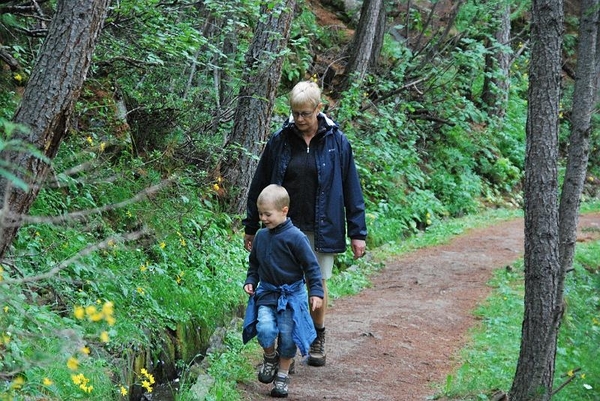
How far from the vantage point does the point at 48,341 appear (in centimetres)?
517

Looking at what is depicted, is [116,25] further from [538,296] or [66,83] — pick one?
[538,296]

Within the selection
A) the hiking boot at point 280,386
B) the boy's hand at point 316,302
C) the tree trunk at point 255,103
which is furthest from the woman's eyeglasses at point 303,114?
the tree trunk at point 255,103

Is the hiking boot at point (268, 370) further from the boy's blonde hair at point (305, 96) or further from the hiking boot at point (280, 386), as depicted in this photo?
the boy's blonde hair at point (305, 96)

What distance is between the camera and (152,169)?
28.8 feet

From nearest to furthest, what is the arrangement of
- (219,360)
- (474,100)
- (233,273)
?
(219,360) → (233,273) → (474,100)

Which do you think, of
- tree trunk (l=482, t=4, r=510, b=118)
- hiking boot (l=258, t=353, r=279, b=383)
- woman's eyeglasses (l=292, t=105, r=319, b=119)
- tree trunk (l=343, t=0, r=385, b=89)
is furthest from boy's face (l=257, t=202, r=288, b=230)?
tree trunk (l=482, t=4, r=510, b=118)

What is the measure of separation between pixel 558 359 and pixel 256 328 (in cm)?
405

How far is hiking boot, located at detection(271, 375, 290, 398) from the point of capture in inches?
222

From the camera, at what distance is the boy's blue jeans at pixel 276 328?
18.0ft

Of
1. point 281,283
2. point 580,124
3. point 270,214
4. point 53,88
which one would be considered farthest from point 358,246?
point 580,124

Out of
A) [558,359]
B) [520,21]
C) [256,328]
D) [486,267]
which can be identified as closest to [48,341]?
[256,328]

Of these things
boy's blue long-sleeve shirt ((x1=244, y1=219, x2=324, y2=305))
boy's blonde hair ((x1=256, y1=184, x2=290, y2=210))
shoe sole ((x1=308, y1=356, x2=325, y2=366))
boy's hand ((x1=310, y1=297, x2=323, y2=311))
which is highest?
boy's blonde hair ((x1=256, y1=184, x2=290, y2=210))

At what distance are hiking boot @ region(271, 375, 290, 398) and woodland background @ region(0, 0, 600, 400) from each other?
372mm

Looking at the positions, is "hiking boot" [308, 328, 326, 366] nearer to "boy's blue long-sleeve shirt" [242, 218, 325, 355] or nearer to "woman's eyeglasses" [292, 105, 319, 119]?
"boy's blue long-sleeve shirt" [242, 218, 325, 355]
